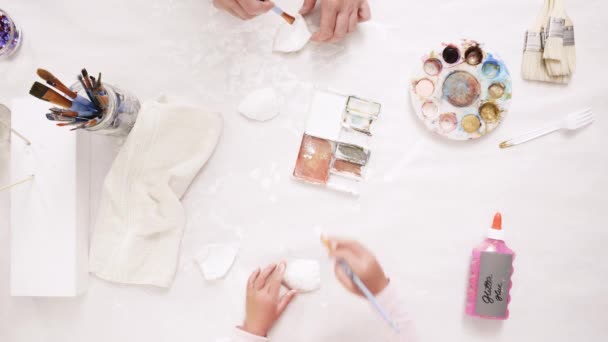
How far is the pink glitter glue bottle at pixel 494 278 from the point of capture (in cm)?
82

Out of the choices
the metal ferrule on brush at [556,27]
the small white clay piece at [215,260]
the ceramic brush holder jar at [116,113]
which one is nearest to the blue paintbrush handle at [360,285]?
the small white clay piece at [215,260]

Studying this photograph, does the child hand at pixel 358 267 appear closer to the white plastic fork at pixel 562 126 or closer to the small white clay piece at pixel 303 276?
the small white clay piece at pixel 303 276

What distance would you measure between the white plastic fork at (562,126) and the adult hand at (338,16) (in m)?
0.36

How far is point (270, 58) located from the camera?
0.87 meters

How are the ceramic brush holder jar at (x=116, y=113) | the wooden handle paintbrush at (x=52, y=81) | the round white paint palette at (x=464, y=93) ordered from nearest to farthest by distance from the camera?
the wooden handle paintbrush at (x=52, y=81) → the ceramic brush holder jar at (x=116, y=113) → the round white paint palette at (x=464, y=93)

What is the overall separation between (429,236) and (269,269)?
31 cm

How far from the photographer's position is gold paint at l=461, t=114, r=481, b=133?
839 mm

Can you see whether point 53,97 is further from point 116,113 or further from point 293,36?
point 293,36

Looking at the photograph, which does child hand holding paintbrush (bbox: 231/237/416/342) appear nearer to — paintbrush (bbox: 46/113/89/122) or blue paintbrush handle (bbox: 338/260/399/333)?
blue paintbrush handle (bbox: 338/260/399/333)

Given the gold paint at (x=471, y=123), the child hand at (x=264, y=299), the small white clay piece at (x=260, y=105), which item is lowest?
the child hand at (x=264, y=299)

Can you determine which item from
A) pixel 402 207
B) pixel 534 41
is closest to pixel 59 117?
pixel 402 207

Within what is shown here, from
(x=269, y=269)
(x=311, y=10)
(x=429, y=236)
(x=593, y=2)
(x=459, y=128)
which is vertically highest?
(x=593, y=2)

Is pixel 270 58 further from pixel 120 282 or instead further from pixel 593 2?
pixel 593 2

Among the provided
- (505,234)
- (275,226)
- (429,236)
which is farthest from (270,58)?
(505,234)
